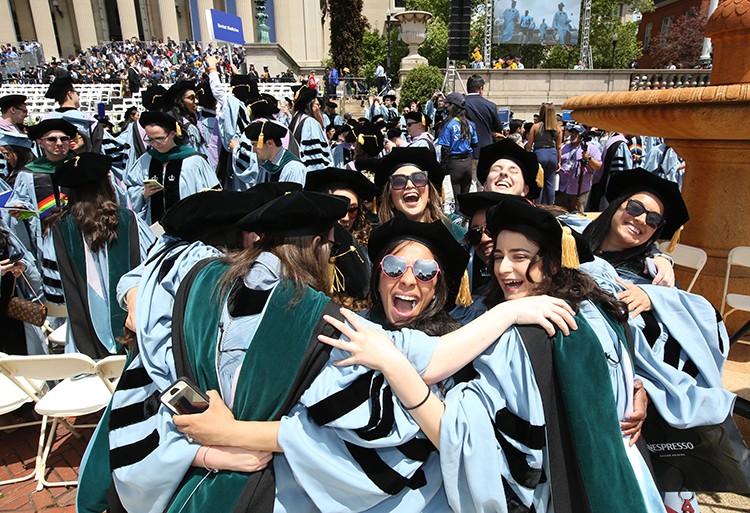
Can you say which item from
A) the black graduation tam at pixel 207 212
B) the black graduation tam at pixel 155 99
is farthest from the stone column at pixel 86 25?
the black graduation tam at pixel 207 212

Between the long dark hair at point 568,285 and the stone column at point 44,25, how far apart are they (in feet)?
175

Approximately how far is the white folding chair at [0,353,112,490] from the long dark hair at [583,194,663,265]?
3.18 metres

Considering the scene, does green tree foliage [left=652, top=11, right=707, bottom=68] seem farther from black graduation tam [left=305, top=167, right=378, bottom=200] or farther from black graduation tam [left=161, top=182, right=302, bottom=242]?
black graduation tam [left=161, top=182, right=302, bottom=242]

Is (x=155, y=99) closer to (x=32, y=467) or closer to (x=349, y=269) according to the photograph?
(x=32, y=467)

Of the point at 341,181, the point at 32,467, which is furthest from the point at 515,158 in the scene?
the point at 32,467

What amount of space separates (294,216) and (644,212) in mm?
1892

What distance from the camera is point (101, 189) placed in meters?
3.87

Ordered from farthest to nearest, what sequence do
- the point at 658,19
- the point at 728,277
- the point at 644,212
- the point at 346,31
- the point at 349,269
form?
1. the point at 658,19
2. the point at 346,31
3. the point at 728,277
4. the point at 349,269
5. the point at 644,212

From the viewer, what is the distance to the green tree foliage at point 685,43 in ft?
139

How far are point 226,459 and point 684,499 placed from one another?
7.21ft

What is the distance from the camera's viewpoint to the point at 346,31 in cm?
4444

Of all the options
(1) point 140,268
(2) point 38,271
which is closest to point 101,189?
(2) point 38,271

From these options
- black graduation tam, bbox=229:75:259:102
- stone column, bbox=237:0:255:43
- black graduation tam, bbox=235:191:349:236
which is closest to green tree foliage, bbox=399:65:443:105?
black graduation tam, bbox=229:75:259:102

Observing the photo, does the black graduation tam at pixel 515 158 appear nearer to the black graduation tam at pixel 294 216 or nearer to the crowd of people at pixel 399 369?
the crowd of people at pixel 399 369
